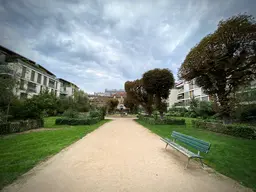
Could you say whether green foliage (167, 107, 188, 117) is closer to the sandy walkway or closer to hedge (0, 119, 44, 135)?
the sandy walkway

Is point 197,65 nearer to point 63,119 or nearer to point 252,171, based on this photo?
point 252,171

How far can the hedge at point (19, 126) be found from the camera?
839 centimetres

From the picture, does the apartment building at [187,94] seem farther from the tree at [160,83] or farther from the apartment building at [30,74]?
the apartment building at [30,74]

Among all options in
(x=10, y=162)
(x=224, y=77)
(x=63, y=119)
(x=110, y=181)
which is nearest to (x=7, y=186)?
(x=10, y=162)

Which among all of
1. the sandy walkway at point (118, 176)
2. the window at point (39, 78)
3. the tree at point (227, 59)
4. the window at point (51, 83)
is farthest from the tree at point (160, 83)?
the window at point (51, 83)

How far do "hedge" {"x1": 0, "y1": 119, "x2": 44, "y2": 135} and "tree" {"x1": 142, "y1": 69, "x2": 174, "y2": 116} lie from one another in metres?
14.3

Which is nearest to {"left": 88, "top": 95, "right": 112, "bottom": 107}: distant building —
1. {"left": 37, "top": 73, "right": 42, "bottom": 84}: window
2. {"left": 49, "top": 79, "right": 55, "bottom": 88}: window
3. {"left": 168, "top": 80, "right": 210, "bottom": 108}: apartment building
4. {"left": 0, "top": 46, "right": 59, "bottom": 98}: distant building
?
{"left": 0, "top": 46, "right": 59, "bottom": 98}: distant building

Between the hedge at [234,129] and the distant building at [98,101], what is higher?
the distant building at [98,101]

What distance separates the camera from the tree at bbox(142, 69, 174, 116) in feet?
55.5

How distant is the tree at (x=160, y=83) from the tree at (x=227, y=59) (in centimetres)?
567

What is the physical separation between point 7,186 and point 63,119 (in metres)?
12.4

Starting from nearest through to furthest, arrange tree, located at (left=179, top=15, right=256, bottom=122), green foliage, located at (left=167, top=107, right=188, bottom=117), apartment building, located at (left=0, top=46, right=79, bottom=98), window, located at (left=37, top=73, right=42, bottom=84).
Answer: tree, located at (left=179, top=15, right=256, bottom=122) → apartment building, located at (left=0, top=46, right=79, bottom=98) → window, located at (left=37, top=73, right=42, bottom=84) → green foliage, located at (left=167, top=107, right=188, bottom=117)

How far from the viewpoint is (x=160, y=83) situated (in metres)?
16.9

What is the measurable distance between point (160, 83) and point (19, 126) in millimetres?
16099
